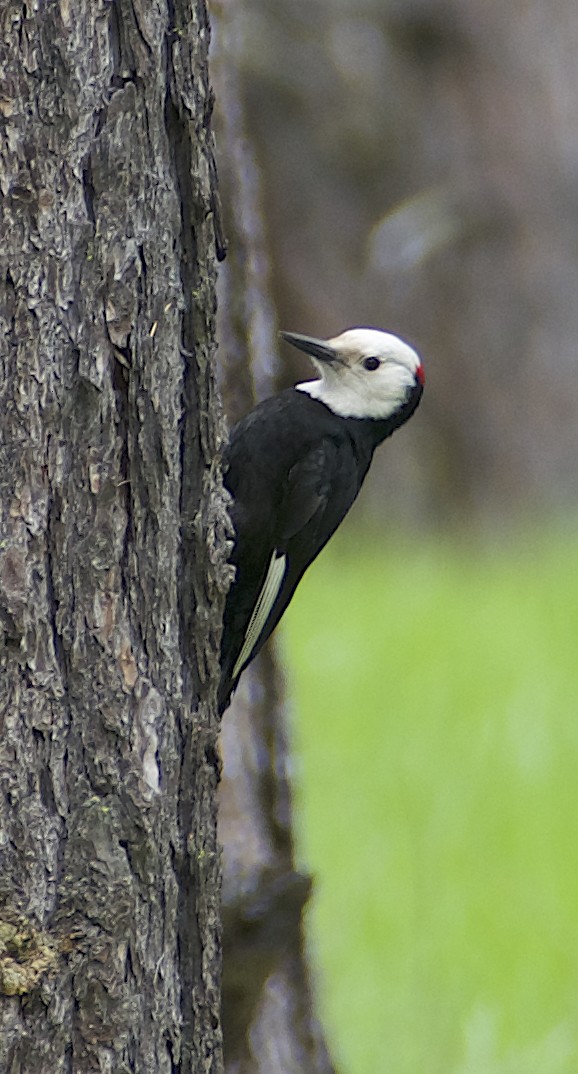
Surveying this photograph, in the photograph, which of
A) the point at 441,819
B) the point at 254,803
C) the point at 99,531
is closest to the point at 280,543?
the point at 254,803

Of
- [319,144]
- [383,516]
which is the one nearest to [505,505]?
[383,516]

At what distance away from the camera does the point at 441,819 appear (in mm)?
4590

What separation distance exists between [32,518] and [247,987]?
171 centimetres

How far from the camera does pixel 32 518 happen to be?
6.50ft

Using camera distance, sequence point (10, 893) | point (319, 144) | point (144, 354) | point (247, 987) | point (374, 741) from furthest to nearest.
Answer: point (319, 144) → point (374, 741) → point (247, 987) → point (144, 354) → point (10, 893)

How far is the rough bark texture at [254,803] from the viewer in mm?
3375

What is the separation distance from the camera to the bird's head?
3.67 m

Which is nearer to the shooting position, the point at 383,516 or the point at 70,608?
the point at 70,608

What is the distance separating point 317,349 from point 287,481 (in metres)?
0.37

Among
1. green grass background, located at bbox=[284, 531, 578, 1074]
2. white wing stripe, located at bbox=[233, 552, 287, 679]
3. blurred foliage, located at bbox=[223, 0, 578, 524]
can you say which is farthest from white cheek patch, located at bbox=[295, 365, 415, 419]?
blurred foliage, located at bbox=[223, 0, 578, 524]

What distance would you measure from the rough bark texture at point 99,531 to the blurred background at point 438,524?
1352 mm

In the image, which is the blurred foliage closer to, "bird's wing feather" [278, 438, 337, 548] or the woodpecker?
the woodpecker

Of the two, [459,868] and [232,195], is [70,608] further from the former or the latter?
[459,868]

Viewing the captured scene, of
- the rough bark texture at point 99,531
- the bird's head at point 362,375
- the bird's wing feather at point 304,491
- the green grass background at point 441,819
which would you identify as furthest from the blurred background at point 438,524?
the rough bark texture at point 99,531
